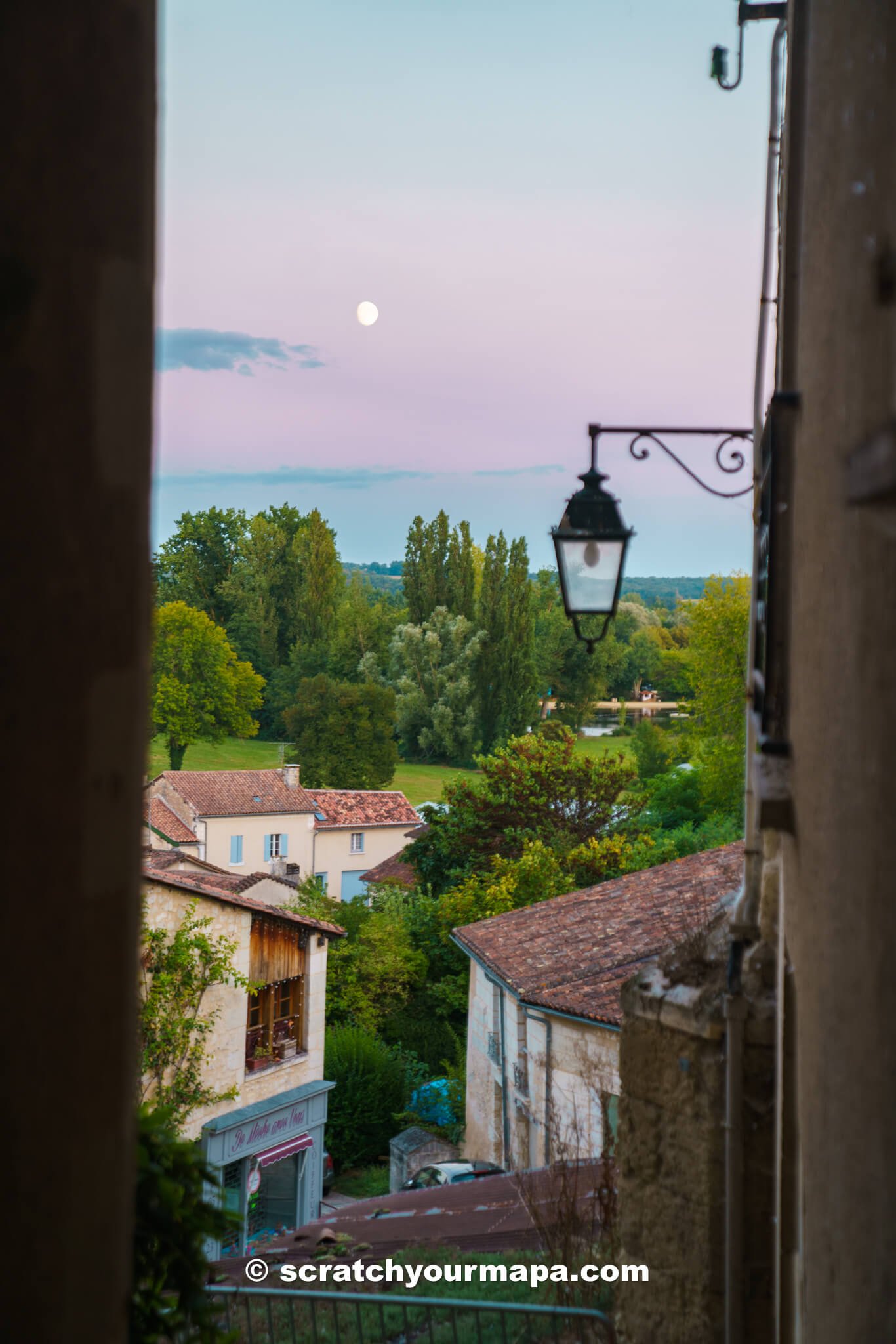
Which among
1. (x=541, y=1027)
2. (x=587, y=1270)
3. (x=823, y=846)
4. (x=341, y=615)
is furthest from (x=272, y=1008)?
(x=341, y=615)

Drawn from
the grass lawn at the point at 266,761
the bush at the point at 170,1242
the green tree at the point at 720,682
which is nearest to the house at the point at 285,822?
the grass lawn at the point at 266,761

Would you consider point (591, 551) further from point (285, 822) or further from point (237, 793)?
point (285, 822)

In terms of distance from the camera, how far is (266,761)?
56750mm

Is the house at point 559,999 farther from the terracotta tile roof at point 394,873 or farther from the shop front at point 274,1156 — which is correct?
the terracotta tile roof at point 394,873

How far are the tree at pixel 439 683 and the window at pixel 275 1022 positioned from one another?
34.6m

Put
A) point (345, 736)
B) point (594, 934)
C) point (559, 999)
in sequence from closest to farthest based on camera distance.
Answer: point (559, 999) → point (594, 934) → point (345, 736)

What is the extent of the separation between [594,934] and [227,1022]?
245 inches

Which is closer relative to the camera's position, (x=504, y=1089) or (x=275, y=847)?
(x=504, y=1089)

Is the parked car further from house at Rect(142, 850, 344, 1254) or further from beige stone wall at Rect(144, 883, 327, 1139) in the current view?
beige stone wall at Rect(144, 883, 327, 1139)

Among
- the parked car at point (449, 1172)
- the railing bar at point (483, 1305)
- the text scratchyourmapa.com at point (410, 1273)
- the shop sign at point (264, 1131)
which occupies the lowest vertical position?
the shop sign at point (264, 1131)

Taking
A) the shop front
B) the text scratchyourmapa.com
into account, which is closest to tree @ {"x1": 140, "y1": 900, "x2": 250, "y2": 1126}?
the shop front

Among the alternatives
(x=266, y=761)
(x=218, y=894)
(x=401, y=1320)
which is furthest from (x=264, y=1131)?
(x=266, y=761)

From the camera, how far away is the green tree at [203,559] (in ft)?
208

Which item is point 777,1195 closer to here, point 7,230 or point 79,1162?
point 79,1162
